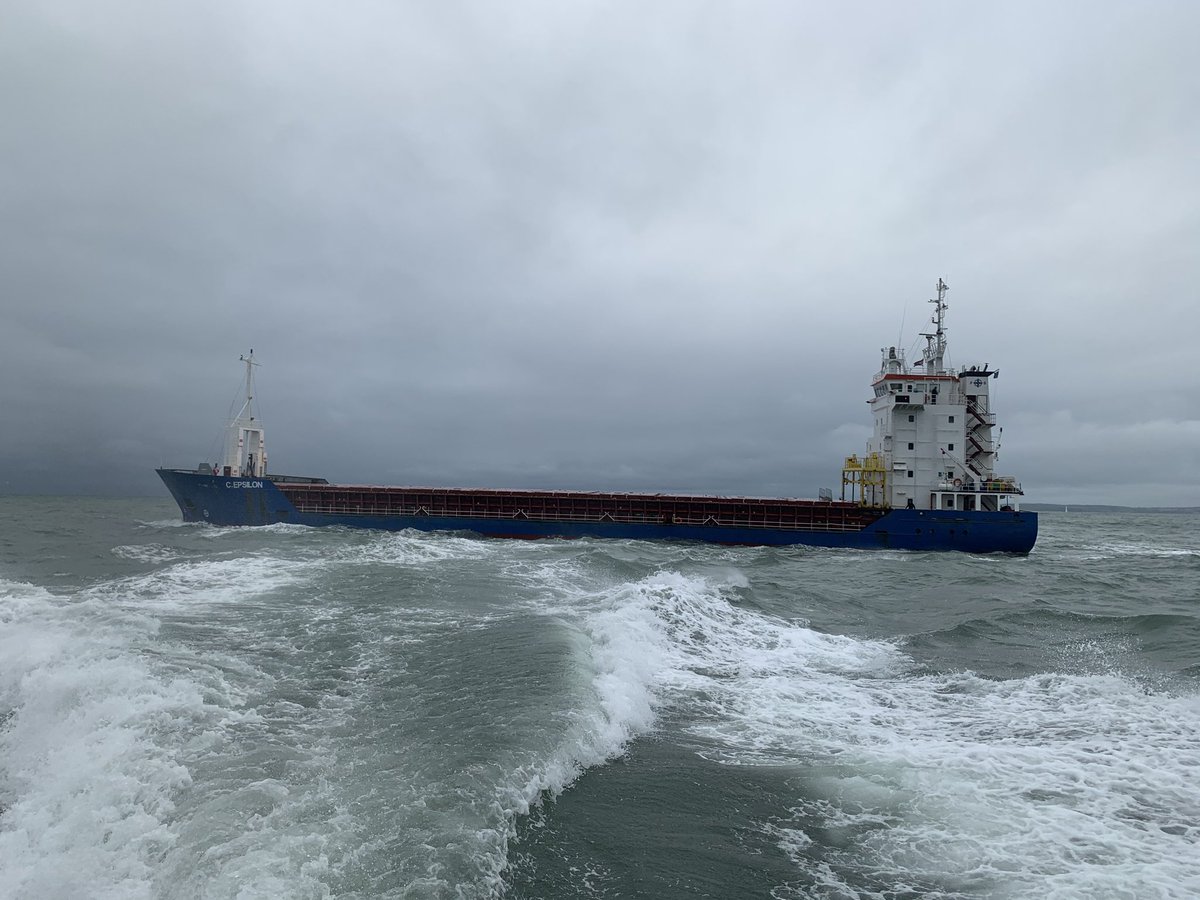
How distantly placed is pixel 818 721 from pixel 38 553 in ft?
89.9

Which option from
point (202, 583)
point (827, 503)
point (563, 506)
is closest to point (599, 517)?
point (563, 506)

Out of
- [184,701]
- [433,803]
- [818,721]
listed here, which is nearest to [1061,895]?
[818,721]

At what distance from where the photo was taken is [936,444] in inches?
1438

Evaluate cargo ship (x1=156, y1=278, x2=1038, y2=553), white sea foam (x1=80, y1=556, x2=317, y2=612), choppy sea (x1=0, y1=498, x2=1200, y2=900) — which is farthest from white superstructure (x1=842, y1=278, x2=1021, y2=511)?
white sea foam (x1=80, y1=556, x2=317, y2=612)

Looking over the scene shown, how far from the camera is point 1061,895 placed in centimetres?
509

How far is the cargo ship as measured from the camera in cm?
3462

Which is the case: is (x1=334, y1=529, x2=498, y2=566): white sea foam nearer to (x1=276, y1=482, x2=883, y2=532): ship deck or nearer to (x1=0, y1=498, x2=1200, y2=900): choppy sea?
(x1=276, y1=482, x2=883, y2=532): ship deck

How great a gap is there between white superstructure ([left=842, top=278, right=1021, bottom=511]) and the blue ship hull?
2019 mm

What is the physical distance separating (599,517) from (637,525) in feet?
8.13

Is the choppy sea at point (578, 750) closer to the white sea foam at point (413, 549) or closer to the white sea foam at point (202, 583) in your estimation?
the white sea foam at point (202, 583)

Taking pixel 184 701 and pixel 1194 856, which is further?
pixel 184 701

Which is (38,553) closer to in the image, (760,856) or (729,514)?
(760,856)

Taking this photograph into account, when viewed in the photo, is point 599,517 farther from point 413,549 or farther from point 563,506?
point 413,549

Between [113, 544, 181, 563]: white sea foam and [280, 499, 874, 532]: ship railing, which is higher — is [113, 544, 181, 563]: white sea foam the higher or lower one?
the lower one
